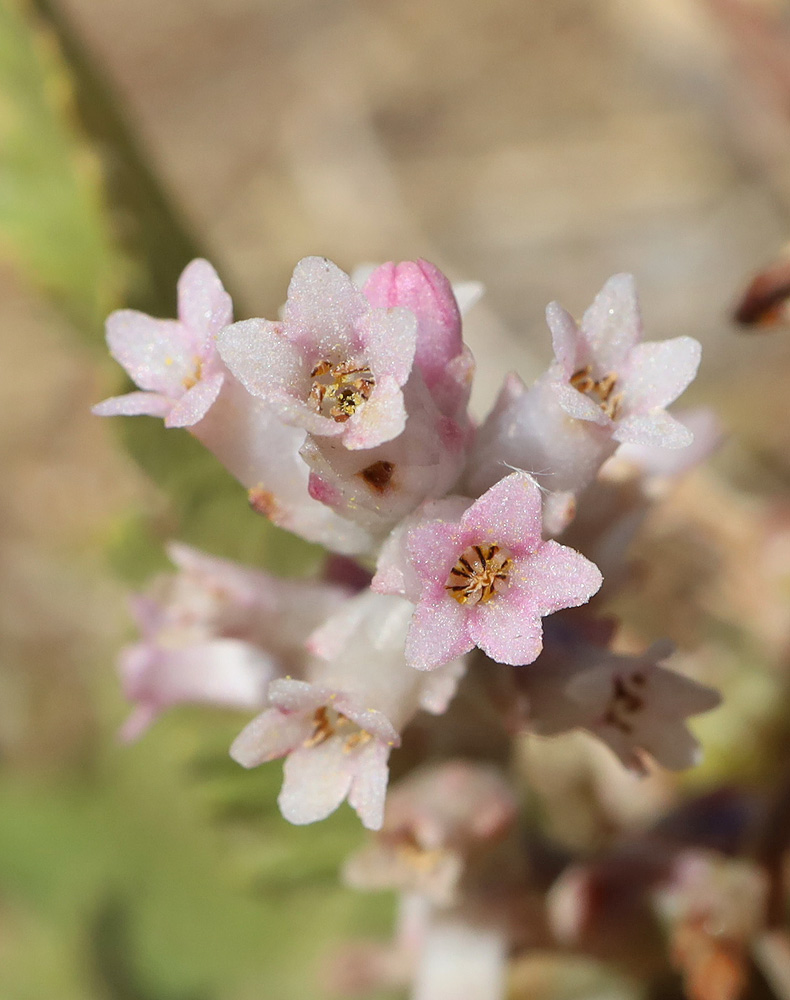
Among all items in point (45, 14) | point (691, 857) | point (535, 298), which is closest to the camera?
point (691, 857)

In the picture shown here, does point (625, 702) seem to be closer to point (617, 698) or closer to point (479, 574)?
point (617, 698)

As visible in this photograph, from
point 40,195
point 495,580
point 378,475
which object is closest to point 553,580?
point 495,580

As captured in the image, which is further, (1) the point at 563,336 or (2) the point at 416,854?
(2) the point at 416,854

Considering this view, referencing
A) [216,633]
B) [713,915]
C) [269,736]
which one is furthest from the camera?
[713,915]

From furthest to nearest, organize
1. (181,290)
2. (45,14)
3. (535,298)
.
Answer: (535,298), (45,14), (181,290)

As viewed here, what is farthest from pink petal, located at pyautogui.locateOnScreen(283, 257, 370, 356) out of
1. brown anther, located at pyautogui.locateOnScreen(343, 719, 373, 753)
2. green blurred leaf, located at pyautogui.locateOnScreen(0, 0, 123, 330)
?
green blurred leaf, located at pyautogui.locateOnScreen(0, 0, 123, 330)

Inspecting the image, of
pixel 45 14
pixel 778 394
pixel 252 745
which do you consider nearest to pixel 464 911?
pixel 252 745

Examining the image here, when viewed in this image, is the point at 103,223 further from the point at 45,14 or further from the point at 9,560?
the point at 9,560
